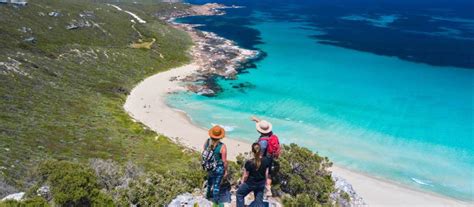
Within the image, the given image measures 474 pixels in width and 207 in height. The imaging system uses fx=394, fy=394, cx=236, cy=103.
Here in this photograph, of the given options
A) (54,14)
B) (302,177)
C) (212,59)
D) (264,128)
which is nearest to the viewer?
(264,128)

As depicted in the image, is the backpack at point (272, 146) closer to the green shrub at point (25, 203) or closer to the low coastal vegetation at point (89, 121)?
the low coastal vegetation at point (89, 121)

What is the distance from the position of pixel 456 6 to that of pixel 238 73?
161035mm

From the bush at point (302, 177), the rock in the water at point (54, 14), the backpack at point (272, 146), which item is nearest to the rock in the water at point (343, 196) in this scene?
the bush at point (302, 177)

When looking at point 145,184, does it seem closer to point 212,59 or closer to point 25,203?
point 25,203

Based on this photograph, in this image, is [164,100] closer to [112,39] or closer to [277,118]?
[277,118]

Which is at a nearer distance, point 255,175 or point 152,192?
point 255,175

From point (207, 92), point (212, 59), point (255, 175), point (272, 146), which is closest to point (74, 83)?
point (207, 92)

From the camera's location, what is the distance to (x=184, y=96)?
55688mm

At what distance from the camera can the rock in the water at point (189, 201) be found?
12750 mm

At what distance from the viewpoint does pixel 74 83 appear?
55.1m

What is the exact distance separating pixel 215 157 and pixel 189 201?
6.63 ft

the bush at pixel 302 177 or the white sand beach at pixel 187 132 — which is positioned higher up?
the bush at pixel 302 177

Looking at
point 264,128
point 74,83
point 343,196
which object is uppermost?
point 264,128

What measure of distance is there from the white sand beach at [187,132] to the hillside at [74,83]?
6.14 ft
